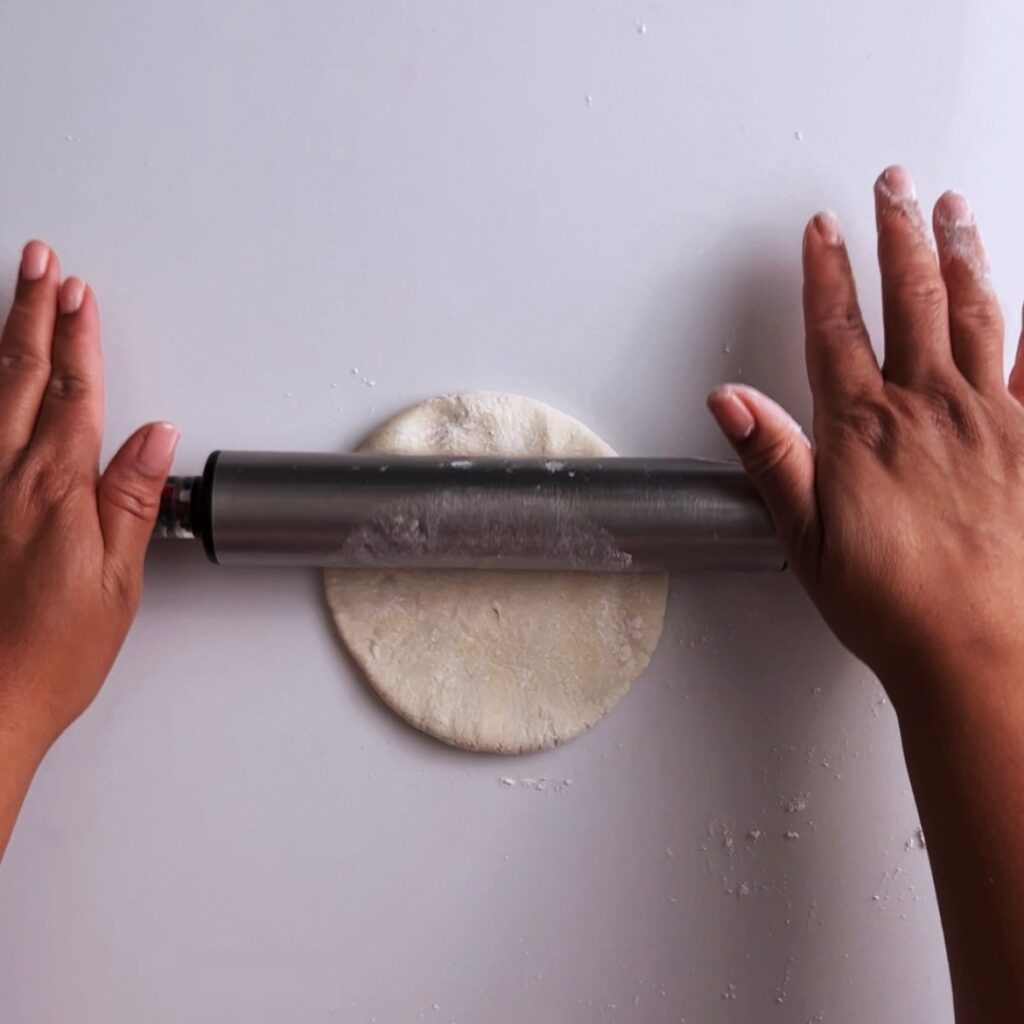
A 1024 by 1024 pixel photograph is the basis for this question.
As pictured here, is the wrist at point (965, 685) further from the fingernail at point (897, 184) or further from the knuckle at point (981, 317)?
the fingernail at point (897, 184)

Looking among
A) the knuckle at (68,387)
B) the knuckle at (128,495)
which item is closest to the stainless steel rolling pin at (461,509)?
the knuckle at (128,495)

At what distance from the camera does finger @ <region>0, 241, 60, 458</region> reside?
891 mm

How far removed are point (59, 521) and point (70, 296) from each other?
0.76 feet

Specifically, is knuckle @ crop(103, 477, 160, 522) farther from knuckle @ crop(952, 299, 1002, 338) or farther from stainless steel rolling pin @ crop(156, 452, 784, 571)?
knuckle @ crop(952, 299, 1002, 338)

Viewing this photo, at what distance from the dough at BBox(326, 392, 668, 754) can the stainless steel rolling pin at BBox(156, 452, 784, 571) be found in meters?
0.06

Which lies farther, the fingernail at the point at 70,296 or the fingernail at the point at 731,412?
the fingernail at the point at 70,296

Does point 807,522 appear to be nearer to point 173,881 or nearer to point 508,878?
point 508,878

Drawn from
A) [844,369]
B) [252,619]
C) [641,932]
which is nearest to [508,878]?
[641,932]

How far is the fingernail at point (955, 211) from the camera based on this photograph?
0.92m

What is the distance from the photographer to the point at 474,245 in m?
0.96

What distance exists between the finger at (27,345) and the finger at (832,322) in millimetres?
725

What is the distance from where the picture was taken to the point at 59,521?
84 centimetres

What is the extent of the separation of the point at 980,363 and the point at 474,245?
1.61 ft

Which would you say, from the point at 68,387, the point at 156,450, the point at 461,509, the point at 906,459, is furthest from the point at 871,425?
the point at 68,387
